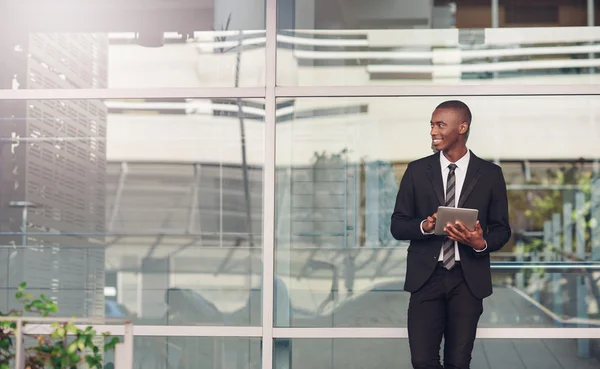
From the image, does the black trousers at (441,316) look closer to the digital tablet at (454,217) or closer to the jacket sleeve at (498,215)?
the jacket sleeve at (498,215)

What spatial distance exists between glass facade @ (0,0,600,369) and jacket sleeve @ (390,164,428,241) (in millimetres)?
901

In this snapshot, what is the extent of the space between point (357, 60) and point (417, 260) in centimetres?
148

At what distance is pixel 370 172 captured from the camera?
5.58 m

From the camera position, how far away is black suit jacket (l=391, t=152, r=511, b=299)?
14.8ft

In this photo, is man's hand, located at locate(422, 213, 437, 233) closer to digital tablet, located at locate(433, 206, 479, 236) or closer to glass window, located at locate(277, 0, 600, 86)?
digital tablet, located at locate(433, 206, 479, 236)

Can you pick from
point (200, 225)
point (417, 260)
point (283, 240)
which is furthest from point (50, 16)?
point (417, 260)

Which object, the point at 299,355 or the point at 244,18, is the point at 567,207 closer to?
the point at 299,355

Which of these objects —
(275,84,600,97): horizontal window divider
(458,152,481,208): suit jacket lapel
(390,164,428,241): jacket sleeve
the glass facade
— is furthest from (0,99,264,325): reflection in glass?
(458,152,481,208): suit jacket lapel

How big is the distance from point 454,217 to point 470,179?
43 centimetres

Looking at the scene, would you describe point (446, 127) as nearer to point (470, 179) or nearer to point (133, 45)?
point (470, 179)

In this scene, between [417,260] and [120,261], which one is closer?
[417,260]

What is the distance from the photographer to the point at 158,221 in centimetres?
566

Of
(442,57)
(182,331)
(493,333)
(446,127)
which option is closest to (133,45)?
(182,331)

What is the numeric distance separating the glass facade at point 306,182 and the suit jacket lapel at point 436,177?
928mm
